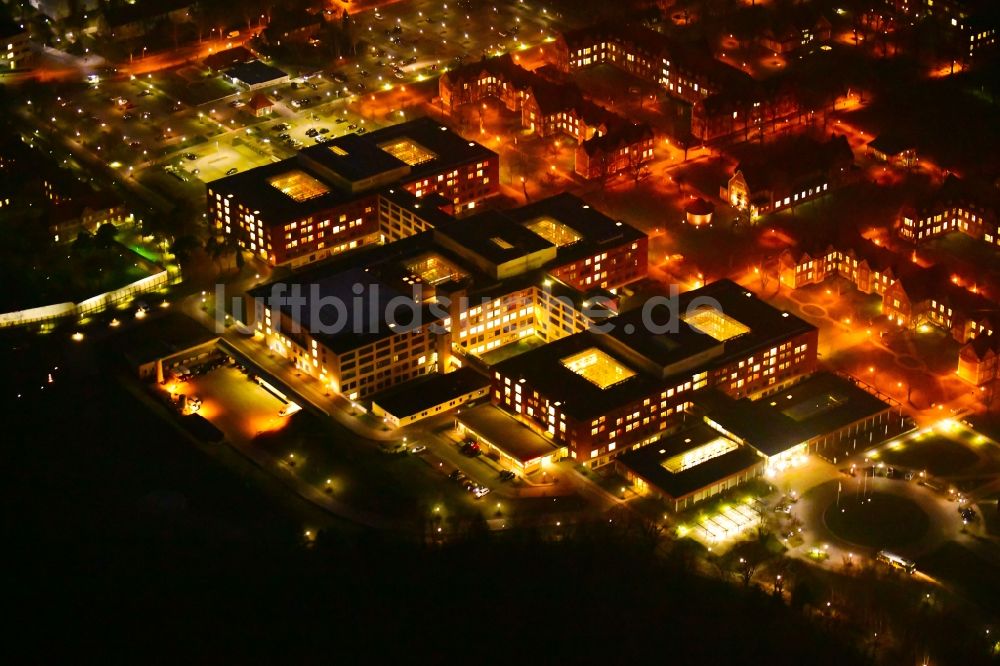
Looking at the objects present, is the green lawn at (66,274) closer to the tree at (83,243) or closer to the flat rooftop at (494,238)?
the tree at (83,243)

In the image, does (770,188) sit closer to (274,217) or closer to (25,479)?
(274,217)

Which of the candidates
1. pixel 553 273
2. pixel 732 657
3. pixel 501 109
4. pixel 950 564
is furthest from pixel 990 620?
pixel 501 109

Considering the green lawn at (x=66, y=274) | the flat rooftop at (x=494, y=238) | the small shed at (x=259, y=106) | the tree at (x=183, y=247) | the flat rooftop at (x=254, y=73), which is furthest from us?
the flat rooftop at (x=254, y=73)

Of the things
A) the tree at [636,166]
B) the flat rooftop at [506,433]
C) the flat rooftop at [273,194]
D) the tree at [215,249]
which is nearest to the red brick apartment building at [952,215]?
the tree at [636,166]

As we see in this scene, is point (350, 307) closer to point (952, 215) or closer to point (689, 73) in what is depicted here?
point (952, 215)

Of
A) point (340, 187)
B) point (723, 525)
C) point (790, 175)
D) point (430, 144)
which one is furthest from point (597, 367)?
point (430, 144)

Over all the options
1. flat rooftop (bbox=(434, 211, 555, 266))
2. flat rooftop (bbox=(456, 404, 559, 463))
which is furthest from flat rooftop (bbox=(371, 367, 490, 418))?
flat rooftop (bbox=(434, 211, 555, 266))

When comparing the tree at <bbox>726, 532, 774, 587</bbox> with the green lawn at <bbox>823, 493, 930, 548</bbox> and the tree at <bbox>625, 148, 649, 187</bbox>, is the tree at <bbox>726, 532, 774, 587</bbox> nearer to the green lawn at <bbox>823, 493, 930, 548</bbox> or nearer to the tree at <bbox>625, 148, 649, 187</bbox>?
the green lawn at <bbox>823, 493, 930, 548</bbox>
